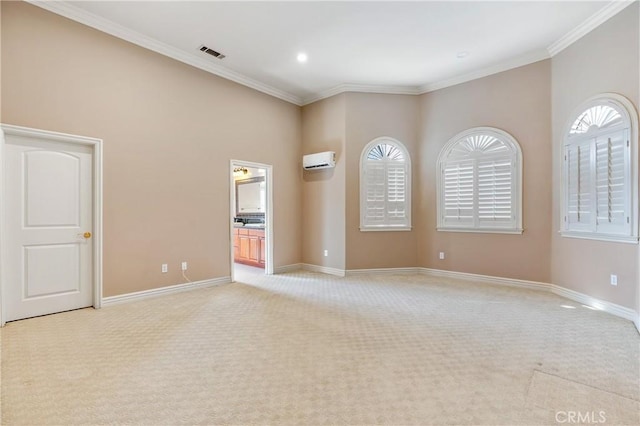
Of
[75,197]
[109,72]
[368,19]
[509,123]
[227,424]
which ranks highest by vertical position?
[368,19]

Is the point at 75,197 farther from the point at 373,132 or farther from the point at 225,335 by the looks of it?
the point at 373,132

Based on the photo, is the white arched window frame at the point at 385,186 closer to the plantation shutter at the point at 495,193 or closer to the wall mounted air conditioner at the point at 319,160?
the wall mounted air conditioner at the point at 319,160

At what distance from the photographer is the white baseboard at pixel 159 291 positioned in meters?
3.77

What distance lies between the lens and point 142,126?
404 cm

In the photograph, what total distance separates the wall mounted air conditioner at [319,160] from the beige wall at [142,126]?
0.76 meters

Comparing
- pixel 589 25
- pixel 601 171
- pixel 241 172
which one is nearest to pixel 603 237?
pixel 601 171

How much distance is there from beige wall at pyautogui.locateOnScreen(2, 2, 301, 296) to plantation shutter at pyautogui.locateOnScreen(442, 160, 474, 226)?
10.7ft

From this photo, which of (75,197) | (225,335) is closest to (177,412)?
(225,335)

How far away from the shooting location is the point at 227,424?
1.71m

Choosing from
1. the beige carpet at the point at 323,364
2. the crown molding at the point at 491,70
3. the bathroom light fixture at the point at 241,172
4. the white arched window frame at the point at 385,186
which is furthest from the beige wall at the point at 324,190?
the bathroom light fixture at the point at 241,172

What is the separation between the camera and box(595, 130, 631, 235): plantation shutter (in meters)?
3.36

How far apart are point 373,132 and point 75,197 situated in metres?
4.55

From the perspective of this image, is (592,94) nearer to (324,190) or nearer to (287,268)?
(324,190)

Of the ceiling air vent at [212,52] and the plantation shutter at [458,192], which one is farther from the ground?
the ceiling air vent at [212,52]
